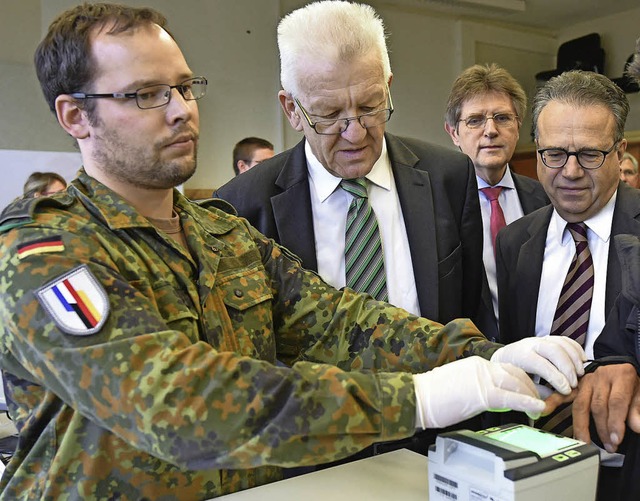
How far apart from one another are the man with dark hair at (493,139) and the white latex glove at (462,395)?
4.48 feet

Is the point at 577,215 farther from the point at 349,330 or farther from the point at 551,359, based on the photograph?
the point at 349,330

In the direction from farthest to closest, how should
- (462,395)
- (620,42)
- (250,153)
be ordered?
(620,42)
(250,153)
(462,395)

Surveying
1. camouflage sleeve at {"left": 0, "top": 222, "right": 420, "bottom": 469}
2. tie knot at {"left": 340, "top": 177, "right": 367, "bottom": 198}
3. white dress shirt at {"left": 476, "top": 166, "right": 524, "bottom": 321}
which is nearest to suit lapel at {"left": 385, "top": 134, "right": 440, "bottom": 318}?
tie knot at {"left": 340, "top": 177, "right": 367, "bottom": 198}

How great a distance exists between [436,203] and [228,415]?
1.00 metres

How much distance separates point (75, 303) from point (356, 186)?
0.92 metres

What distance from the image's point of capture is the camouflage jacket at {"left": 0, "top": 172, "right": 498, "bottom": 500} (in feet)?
3.48

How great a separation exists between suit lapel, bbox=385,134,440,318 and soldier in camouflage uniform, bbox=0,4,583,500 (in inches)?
7.9

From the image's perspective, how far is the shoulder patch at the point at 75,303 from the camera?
3.52 feet

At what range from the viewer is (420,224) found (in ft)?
5.92

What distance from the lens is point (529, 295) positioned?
1.97 m

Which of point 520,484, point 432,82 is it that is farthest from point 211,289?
point 432,82

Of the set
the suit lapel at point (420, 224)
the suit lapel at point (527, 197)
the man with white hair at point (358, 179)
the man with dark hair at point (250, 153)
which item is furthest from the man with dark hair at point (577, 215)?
the man with dark hair at point (250, 153)

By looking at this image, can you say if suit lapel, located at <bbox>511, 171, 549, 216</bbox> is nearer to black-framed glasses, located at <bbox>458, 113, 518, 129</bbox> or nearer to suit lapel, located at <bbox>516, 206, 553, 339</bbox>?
black-framed glasses, located at <bbox>458, 113, 518, 129</bbox>

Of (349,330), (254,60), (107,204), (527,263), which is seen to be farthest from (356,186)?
(254,60)
